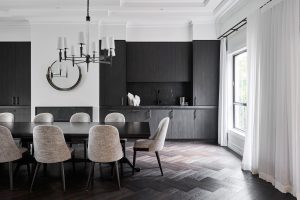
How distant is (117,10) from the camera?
5508 millimetres

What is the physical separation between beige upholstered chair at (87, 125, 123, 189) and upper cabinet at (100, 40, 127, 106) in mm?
3082

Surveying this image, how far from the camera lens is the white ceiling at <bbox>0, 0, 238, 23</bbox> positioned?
5.18 m

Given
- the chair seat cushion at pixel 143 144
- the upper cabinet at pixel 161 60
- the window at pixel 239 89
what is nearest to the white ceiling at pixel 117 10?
the upper cabinet at pixel 161 60

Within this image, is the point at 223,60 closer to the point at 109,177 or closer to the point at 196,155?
the point at 196,155

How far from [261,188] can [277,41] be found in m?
1.92

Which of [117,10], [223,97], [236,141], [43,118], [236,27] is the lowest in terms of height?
[236,141]

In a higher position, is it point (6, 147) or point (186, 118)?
point (186, 118)

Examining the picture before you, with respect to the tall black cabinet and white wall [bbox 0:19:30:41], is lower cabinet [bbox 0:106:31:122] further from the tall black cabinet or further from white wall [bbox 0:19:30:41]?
white wall [bbox 0:19:30:41]

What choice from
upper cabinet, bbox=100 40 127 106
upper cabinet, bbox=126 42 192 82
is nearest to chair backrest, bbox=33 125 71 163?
upper cabinet, bbox=100 40 127 106

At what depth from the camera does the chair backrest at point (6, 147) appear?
308 centimetres

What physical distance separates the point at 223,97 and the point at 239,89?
1.26 ft

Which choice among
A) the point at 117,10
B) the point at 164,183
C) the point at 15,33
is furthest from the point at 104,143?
the point at 15,33

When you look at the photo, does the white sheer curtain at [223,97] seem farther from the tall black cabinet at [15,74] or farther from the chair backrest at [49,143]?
the tall black cabinet at [15,74]

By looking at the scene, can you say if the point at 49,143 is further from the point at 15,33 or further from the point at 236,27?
the point at 15,33
